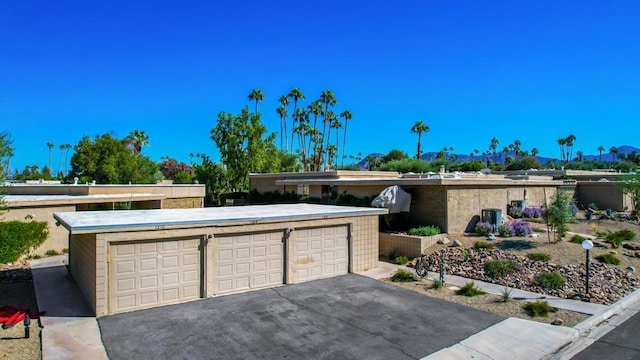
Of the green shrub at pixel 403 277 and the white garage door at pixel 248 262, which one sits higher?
the white garage door at pixel 248 262

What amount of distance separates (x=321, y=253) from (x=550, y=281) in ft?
27.3

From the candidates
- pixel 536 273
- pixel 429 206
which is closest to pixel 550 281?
pixel 536 273

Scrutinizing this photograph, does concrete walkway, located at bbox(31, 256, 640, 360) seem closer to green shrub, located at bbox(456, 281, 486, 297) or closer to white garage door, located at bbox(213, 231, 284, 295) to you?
green shrub, located at bbox(456, 281, 486, 297)

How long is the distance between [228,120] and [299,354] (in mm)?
41110

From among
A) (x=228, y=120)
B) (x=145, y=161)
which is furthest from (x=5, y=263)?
(x=145, y=161)

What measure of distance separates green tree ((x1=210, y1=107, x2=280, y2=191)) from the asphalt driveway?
3366 centimetres

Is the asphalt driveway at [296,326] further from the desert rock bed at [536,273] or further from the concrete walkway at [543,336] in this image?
the desert rock bed at [536,273]

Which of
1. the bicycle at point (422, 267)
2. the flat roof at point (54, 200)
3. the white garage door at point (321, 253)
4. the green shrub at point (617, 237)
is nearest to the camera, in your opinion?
the white garage door at point (321, 253)

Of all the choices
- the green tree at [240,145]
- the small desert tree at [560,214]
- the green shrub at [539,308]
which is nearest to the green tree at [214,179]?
the green tree at [240,145]

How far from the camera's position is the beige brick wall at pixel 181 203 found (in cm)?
3073

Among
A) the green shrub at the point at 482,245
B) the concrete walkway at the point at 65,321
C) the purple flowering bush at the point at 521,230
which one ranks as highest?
the purple flowering bush at the point at 521,230

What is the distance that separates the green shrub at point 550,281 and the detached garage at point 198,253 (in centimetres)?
667

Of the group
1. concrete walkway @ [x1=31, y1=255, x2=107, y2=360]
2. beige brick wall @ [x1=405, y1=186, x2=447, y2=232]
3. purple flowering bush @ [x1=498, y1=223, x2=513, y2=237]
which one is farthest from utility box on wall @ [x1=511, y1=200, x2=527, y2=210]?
concrete walkway @ [x1=31, y1=255, x2=107, y2=360]

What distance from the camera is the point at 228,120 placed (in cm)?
4725
